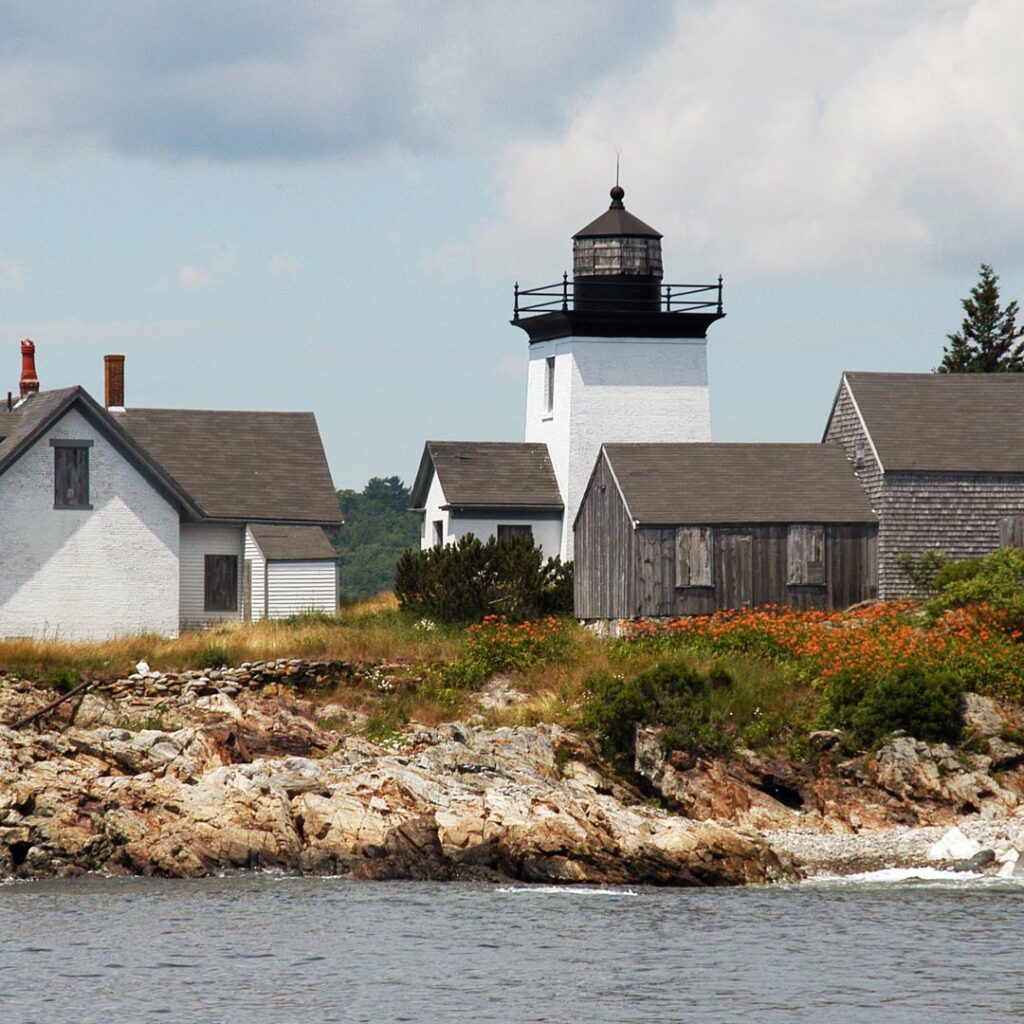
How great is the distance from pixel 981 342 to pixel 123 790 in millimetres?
36293

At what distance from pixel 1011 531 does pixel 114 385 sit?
70.0ft

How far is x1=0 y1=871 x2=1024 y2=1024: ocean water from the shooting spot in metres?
21.1

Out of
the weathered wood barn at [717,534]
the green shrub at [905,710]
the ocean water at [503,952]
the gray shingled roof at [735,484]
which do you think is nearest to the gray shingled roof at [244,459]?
the weathered wood barn at [717,534]

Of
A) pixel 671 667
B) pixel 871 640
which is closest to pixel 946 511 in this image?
pixel 871 640

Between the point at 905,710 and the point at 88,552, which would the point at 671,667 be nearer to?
the point at 905,710

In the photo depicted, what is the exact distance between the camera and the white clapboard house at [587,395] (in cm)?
4712

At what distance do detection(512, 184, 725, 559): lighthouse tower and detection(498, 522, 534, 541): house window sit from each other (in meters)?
0.85

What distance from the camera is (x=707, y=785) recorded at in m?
32.5

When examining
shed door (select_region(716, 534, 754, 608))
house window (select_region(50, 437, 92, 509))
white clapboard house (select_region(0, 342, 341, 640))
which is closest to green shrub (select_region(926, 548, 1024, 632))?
shed door (select_region(716, 534, 754, 608))

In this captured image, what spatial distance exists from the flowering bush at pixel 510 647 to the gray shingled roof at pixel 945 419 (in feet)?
30.2

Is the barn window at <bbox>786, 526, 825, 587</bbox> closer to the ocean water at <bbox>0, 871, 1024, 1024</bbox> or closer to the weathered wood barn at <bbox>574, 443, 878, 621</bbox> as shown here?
the weathered wood barn at <bbox>574, 443, 878, 621</bbox>

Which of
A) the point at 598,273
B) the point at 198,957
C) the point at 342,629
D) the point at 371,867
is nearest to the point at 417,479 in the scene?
the point at 598,273

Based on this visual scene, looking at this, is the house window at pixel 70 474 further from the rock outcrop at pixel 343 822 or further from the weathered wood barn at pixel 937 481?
the weathered wood barn at pixel 937 481

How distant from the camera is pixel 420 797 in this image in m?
29.5
